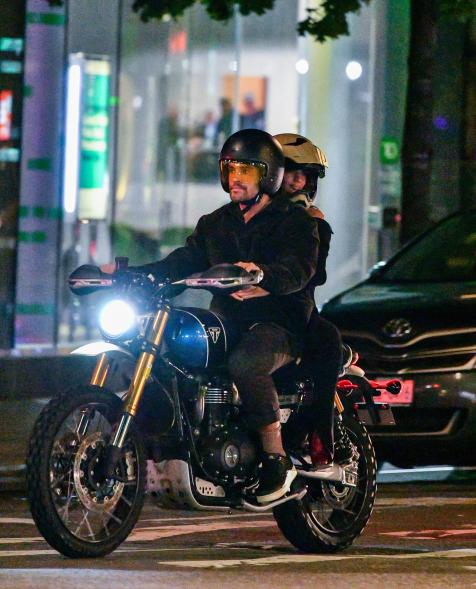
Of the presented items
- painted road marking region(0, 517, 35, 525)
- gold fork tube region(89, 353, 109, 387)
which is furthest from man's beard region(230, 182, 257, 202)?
painted road marking region(0, 517, 35, 525)

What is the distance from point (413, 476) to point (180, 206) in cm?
789

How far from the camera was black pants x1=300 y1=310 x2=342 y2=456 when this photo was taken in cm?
750

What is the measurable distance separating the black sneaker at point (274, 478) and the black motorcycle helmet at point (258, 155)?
3.70ft

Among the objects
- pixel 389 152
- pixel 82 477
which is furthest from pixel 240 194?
pixel 389 152

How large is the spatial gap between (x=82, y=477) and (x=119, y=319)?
0.64 meters

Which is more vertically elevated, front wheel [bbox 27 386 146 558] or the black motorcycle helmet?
the black motorcycle helmet

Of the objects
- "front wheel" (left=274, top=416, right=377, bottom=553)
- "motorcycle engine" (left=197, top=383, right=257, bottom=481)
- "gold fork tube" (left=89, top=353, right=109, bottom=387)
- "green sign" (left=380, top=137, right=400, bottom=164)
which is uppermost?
"green sign" (left=380, top=137, right=400, bottom=164)

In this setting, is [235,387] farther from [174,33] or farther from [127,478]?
Answer: [174,33]

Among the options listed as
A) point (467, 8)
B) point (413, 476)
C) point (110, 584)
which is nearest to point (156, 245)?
point (467, 8)

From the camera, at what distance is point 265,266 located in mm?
7012

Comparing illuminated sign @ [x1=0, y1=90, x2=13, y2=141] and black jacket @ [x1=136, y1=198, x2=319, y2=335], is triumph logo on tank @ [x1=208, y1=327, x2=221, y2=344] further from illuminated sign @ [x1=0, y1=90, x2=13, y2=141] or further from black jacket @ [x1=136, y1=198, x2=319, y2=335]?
illuminated sign @ [x1=0, y1=90, x2=13, y2=141]

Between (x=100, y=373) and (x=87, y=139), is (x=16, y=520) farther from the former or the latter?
(x=87, y=139)

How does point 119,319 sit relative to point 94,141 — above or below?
below

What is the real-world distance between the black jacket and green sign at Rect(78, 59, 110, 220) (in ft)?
31.9
